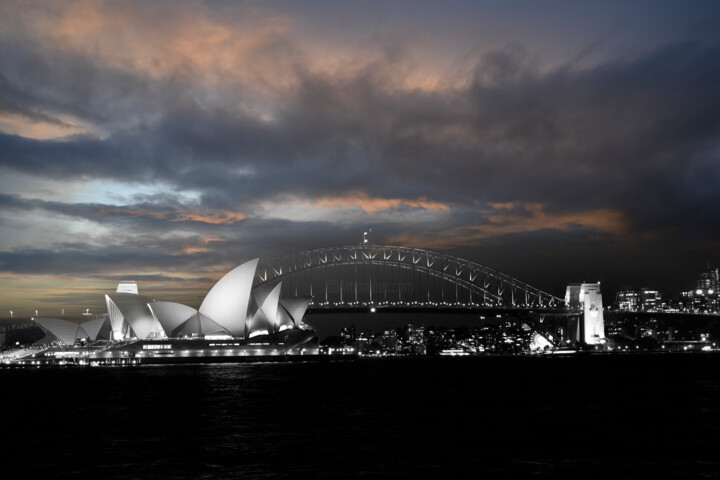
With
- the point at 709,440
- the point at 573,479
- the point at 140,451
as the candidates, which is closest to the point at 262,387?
the point at 140,451

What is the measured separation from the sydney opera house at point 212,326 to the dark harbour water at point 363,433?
52.2m

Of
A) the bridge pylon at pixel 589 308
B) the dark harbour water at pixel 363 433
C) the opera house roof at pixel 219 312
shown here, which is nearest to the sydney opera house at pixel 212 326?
the opera house roof at pixel 219 312

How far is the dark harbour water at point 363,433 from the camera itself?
2467cm

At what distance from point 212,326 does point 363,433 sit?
8482cm

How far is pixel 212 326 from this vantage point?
376 feet

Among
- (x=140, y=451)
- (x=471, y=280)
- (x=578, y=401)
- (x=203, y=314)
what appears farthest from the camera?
(x=471, y=280)

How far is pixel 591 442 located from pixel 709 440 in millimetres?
4860

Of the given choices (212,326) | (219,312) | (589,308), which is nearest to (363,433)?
(219,312)

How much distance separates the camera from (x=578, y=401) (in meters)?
49.1

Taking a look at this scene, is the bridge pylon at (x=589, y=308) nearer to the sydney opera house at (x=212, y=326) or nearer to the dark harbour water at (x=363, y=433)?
the sydney opera house at (x=212, y=326)

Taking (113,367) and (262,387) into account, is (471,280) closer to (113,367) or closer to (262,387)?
(113,367)

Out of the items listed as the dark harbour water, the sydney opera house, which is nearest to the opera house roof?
the sydney opera house

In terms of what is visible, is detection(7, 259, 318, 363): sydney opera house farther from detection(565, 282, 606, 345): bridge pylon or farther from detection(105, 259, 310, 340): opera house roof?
detection(565, 282, 606, 345): bridge pylon

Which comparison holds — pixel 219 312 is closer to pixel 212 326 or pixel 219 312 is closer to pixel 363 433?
pixel 212 326
